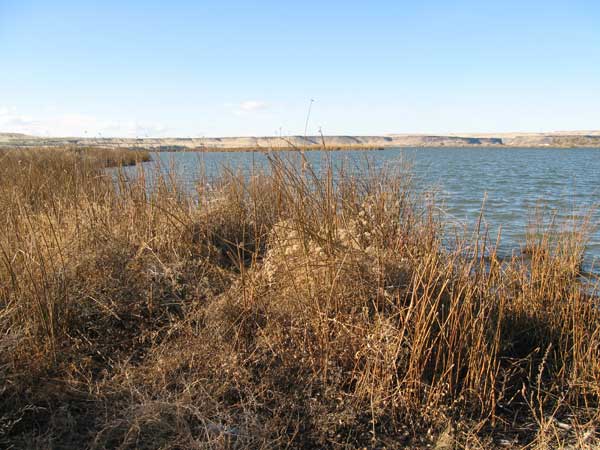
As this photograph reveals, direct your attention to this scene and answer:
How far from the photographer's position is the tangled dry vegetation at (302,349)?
2.39 m

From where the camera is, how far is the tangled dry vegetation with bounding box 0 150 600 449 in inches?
94.1

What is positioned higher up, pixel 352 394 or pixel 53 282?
pixel 53 282

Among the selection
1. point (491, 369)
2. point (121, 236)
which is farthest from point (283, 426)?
point (121, 236)

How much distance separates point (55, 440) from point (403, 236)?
2866 mm

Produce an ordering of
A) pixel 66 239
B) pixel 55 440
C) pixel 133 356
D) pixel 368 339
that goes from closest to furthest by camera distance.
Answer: pixel 55 440 < pixel 368 339 < pixel 133 356 < pixel 66 239

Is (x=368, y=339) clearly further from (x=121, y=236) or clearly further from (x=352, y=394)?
(x=121, y=236)

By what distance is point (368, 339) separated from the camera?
8.70 ft

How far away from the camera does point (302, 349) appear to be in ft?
9.32

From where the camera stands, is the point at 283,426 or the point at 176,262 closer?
the point at 283,426

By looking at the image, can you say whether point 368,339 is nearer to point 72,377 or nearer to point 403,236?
point 403,236

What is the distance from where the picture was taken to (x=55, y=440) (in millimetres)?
2264

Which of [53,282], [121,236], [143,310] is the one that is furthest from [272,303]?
[121,236]

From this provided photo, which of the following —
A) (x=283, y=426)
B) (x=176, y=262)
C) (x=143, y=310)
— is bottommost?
(x=283, y=426)

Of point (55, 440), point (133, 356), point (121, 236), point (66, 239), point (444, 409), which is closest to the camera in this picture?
point (55, 440)
